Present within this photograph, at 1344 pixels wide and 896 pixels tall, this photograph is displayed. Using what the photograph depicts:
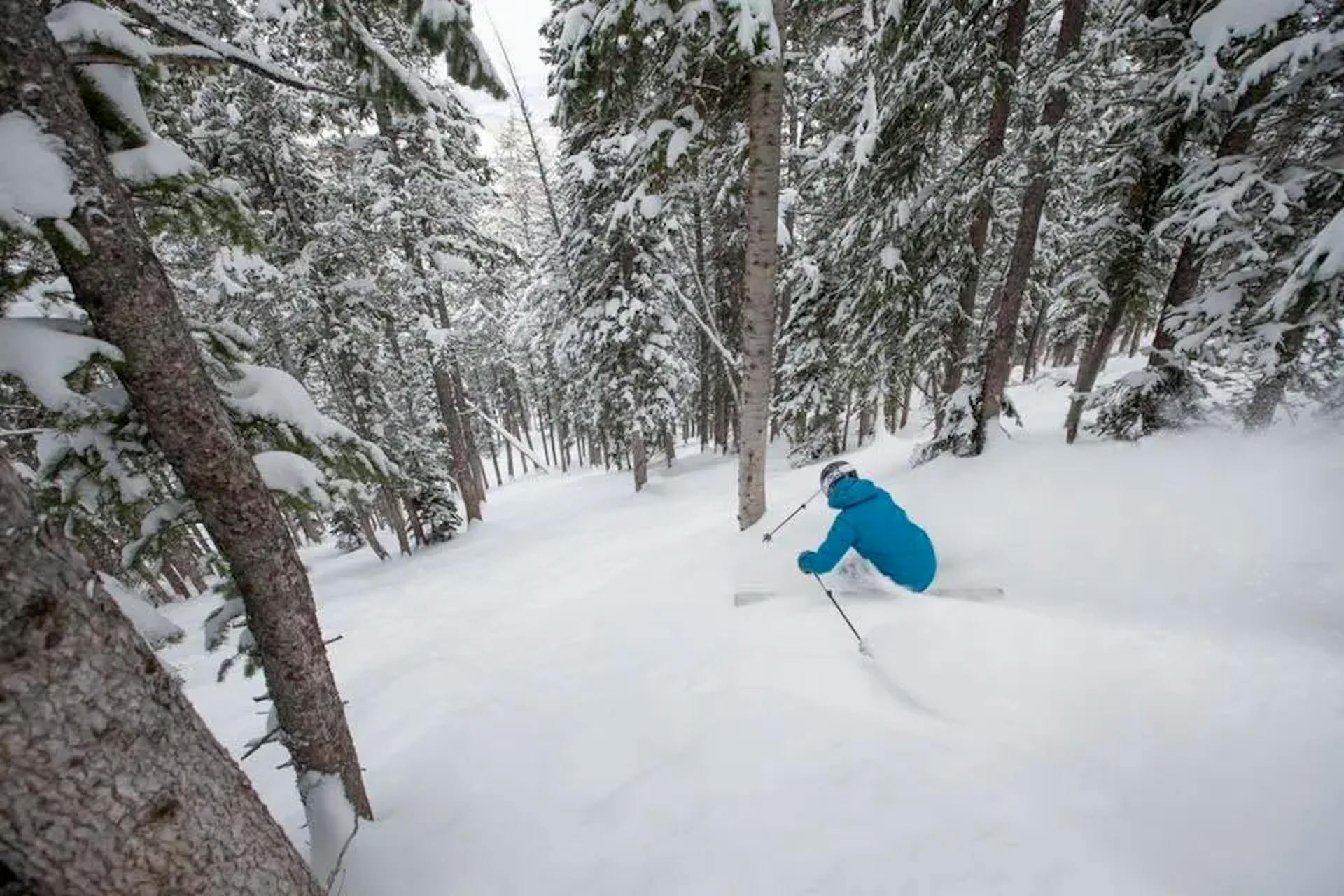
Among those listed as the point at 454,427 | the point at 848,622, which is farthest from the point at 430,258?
the point at 848,622

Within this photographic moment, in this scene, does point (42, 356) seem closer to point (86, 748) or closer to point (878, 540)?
point (86, 748)

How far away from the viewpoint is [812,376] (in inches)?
677

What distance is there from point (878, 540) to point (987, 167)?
5.50 m

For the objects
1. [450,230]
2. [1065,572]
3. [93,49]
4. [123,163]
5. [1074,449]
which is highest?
[450,230]

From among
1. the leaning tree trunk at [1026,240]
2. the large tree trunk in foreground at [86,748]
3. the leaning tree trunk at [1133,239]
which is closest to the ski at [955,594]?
the leaning tree trunk at [1026,240]

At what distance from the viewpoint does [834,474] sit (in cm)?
545

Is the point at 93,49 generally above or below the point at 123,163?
above

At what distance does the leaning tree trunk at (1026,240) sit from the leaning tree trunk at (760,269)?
3.26m

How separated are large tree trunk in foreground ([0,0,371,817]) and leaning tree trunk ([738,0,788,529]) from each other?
4.95 m

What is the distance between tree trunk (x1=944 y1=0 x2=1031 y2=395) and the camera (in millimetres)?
6945

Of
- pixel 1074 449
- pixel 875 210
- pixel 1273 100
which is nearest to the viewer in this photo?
pixel 1273 100

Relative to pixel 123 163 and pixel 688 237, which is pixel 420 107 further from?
Result: pixel 688 237

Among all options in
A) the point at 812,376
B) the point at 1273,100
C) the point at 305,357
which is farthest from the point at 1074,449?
the point at 305,357

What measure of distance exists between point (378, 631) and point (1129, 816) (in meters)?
10.6
